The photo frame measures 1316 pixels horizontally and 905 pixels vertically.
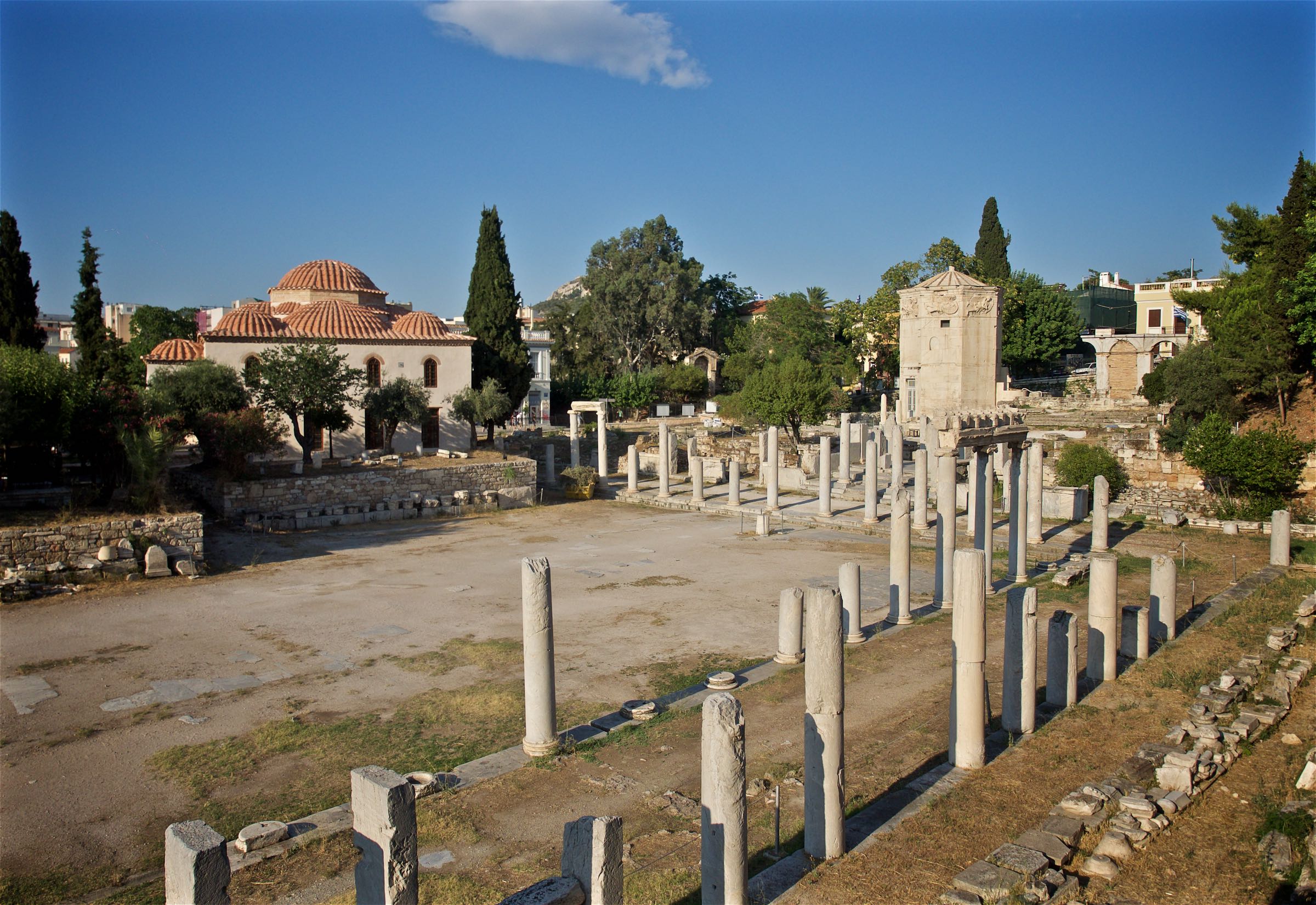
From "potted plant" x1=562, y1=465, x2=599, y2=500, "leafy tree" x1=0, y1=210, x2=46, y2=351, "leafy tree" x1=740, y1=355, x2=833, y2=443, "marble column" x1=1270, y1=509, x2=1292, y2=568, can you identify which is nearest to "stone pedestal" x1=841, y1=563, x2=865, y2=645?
"marble column" x1=1270, y1=509, x2=1292, y2=568

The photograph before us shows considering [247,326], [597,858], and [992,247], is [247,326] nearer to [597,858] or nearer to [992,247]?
[597,858]

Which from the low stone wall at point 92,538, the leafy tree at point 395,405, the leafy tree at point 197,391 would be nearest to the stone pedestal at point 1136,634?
the low stone wall at point 92,538

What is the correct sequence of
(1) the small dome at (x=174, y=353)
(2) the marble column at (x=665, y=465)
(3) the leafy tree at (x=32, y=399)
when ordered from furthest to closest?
(1) the small dome at (x=174, y=353), (2) the marble column at (x=665, y=465), (3) the leafy tree at (x=32, y=399)

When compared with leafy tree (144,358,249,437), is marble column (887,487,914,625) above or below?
below

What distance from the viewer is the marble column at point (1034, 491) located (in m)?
17.7

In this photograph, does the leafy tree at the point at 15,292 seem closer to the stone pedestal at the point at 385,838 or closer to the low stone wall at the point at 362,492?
the low stone wall at the point at 362,492

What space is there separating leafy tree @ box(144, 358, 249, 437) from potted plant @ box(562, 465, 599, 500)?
953 centimetres

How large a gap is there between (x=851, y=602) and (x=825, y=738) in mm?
5390

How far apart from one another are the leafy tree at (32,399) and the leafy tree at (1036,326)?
1782 inches

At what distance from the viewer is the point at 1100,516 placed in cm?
1692

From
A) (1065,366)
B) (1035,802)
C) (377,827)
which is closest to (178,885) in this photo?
(377,827)

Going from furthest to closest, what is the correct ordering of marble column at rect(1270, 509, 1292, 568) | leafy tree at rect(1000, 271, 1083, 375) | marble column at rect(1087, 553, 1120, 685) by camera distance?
leafy tree at rect(1000, 271, 1083, 375) → marble column at rect(1270, 509, 1292, 568) → marble column at rect(1087, 553, 1120, 685)

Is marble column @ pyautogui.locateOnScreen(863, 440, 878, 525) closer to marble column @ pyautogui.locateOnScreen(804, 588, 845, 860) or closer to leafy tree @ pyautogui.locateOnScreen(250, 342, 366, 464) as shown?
leafy tree @ pyautogui.locateOnScreen(250, 342, 366, 464)

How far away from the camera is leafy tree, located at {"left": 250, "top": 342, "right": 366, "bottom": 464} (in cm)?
2428
